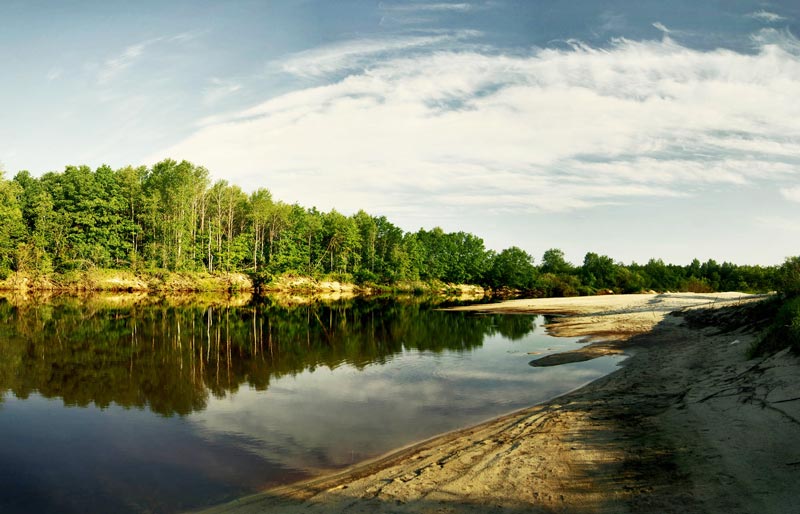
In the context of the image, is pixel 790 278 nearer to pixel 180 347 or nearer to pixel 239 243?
pixel 180 347

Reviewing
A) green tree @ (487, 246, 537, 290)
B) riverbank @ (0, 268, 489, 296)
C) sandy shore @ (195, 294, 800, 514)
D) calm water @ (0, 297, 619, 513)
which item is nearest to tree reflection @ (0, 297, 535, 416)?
calm water @ (0, 297, 619, 513)

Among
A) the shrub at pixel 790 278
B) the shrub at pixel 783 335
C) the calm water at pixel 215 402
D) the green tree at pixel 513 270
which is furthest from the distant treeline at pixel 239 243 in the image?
the shrub at pixel 783 335

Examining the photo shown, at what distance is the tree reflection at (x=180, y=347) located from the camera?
1625 cm

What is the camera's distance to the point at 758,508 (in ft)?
16.4

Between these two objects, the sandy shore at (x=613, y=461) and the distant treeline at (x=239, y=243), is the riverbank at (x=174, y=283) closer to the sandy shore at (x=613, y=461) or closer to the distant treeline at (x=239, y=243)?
the distant treeline at (x=239, y=243)

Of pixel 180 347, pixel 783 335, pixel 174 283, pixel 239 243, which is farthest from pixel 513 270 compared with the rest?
pixel 783 335

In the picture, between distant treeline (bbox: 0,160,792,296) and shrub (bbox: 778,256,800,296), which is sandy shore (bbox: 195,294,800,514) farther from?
distant treeline (bbox: 0,160,792,296)

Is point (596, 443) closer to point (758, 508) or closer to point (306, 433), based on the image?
point (758, 508)

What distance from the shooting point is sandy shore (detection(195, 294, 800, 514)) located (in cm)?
587

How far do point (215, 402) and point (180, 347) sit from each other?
12.2 meters

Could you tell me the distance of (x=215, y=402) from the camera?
48.0 feet

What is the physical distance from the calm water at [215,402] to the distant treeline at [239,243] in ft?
160

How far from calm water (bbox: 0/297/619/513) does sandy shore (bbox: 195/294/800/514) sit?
5.17 ft

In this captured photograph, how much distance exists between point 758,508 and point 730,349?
Answer: 45.2ft
